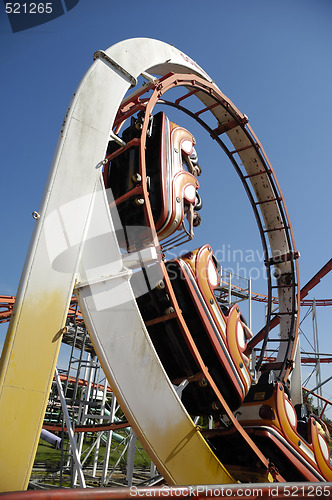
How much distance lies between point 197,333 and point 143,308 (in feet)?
2.04

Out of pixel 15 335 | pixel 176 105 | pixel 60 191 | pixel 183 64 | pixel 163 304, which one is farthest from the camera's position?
pixel 176 105

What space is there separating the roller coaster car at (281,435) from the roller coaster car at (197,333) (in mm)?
462

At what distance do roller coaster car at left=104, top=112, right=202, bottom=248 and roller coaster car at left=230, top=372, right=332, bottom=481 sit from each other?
2030mm

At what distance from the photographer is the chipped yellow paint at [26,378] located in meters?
2.23

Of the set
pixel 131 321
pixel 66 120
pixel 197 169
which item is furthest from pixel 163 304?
pixel 197 169

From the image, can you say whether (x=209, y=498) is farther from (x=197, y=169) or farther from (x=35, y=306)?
(x=197, y=169)

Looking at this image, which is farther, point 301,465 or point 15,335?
point 301,465

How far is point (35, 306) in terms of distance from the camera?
2521 mm

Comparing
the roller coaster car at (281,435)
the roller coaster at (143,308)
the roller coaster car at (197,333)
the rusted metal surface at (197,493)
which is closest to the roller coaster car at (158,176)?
the roller coaster at (143,308)

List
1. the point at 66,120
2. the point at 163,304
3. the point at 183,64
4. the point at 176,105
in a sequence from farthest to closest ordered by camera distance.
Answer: the point at 176,105
the point at 183,64
the point at 163,304
the point at 66,120

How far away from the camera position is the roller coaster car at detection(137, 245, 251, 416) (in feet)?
11.8

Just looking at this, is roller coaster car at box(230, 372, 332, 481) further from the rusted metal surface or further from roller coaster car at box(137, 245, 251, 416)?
the rusted metal surface

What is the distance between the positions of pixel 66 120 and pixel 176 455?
8.80 feet

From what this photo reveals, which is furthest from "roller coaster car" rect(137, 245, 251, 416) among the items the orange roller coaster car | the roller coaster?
the orange roller coaster car
